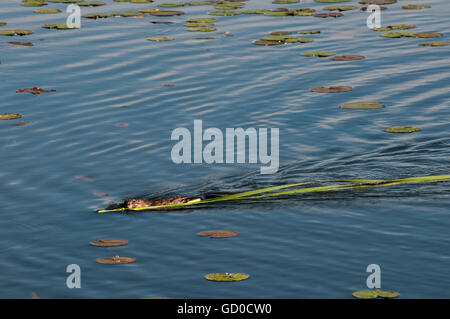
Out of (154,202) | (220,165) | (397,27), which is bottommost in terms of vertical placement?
(154,202)

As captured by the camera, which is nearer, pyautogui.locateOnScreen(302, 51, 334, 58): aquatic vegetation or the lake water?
the lake water

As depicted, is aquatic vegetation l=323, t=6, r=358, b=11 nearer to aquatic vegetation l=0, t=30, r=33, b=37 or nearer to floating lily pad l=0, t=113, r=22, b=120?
aquatic vegetation l=0, t=30, r=33, b=37

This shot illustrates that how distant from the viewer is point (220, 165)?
36.5 feet

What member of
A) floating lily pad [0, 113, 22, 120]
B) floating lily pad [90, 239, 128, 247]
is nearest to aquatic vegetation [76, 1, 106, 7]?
floating lily pad [0, 113, 22, 120]

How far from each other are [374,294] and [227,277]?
1435mm

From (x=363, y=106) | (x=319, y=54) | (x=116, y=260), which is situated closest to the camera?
(x=116, y=260)

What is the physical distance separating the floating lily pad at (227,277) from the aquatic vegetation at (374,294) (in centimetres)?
Answer: 112

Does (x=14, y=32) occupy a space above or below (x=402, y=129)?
above

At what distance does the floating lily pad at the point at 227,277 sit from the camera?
25.2ft

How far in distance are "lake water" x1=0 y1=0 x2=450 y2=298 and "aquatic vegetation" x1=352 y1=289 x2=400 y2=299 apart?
0.40 ft

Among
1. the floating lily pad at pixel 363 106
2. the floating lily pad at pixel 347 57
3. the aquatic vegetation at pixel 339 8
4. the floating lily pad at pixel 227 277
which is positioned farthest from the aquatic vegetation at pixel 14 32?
the floating lily pad at pixel 227 277

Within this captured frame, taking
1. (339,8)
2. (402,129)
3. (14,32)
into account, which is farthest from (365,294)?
(339,8)

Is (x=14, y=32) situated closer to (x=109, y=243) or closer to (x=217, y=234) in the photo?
(x=109, y=243)

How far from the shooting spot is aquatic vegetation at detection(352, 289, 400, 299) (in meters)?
7.21
